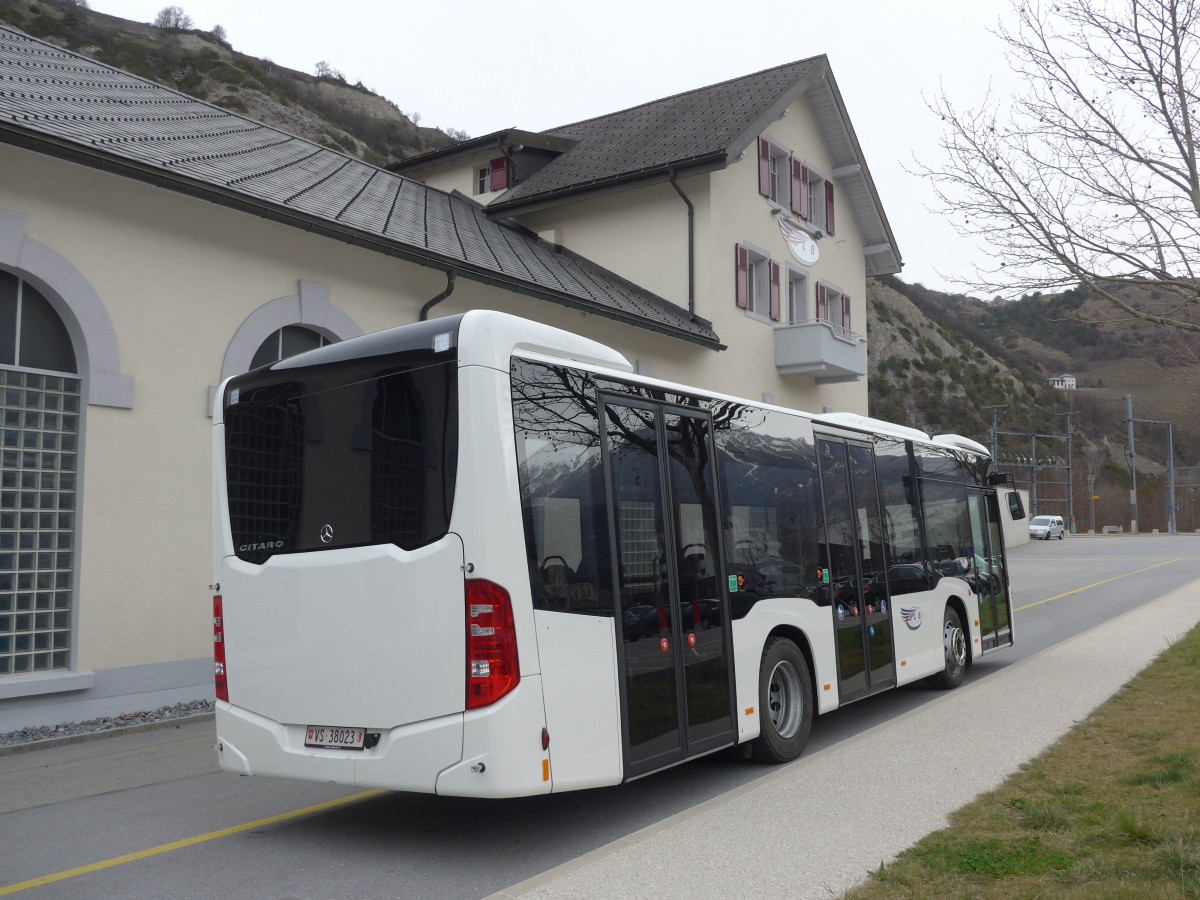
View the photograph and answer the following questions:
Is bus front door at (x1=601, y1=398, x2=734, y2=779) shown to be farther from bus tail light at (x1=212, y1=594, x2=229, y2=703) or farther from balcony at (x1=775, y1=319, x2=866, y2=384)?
balcony at (x1=775, y1=319, x2=866, y2=384)

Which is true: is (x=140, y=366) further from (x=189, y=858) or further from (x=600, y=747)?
(x=600, y=747)

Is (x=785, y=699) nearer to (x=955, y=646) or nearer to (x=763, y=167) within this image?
(x=955, y=646)

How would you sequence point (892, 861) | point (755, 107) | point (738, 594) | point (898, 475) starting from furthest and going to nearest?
1. point (755, 107)
2. point (898, 475)
3. point (738, 594)
4. point (892, 861)

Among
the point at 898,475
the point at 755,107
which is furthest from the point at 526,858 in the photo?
the point at 755,107

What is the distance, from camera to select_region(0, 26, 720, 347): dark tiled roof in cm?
1121

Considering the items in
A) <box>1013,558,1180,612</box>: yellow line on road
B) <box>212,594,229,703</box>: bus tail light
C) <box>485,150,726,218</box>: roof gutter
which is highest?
<box>485,150,726,218</box>: roof gutter

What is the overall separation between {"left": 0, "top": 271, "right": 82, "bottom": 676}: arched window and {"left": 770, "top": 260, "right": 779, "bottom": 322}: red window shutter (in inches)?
680

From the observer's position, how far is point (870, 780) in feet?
23.5

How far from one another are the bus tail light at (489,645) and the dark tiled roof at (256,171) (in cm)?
722

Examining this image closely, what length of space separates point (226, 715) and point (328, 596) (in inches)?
46.7

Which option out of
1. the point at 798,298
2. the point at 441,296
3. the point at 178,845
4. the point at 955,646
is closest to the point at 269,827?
the point at 178,845

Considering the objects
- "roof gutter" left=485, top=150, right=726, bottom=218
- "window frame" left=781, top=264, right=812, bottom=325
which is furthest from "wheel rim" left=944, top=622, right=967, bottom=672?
"window frame" left=781, top=264, right=812, bottom=325

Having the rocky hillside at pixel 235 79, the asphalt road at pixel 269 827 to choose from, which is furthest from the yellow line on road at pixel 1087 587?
the rocky hillside at pixel 235 79

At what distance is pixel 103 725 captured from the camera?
10461 millimetres
